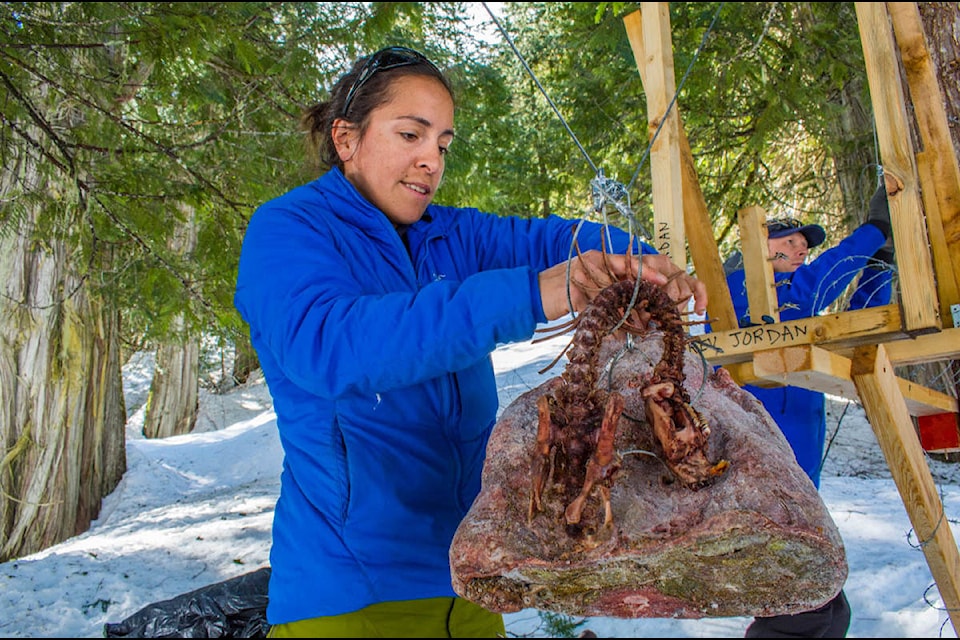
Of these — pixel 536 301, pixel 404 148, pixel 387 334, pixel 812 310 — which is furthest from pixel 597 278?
pixel 812 310

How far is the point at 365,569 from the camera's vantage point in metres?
1.54

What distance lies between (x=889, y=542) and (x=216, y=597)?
422cm

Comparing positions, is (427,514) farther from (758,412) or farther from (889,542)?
(889,542)

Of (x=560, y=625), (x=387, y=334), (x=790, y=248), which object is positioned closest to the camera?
(x=387, y=334)

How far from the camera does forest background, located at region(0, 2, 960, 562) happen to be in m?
3.92

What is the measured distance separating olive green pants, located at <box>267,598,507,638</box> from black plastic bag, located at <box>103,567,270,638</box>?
6.45 ft

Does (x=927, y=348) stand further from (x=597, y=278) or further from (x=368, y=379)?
(x=368, y=379)

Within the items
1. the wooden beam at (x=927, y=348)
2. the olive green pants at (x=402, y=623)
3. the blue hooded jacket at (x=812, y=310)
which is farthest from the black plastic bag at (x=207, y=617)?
the wooden beam at (x=927, y=348)

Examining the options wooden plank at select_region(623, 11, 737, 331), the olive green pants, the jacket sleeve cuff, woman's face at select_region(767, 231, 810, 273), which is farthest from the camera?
woman's face at select_region(767, 231, 810, 273)

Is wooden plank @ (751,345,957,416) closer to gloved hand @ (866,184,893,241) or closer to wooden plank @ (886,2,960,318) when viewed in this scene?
wooden plank @ (886,2,960,318)

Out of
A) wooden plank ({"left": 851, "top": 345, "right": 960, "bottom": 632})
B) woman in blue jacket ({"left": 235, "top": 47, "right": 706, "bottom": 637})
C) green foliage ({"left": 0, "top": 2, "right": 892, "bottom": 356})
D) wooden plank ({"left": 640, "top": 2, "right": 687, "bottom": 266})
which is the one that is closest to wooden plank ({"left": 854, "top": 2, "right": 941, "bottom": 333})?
wooden plank ({"left": 851, "top": 345, "right": 960, "bottom": 632})

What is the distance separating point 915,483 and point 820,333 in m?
0.56

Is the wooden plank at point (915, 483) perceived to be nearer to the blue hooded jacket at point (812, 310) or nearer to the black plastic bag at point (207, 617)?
the blue hooded jacket at point (812, 310)

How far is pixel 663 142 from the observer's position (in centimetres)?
251
